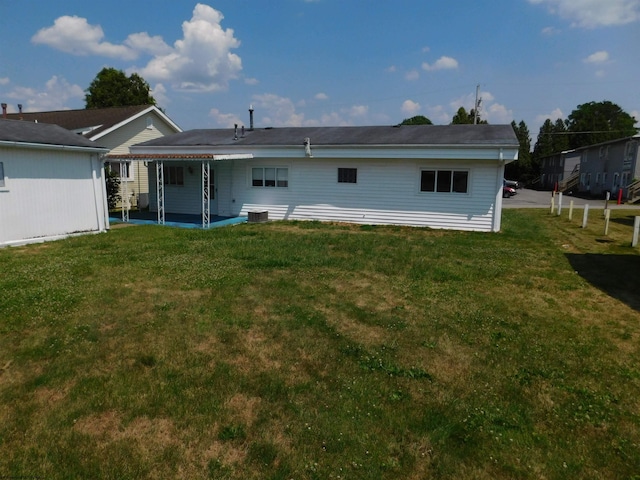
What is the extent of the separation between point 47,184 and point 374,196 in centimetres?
1022

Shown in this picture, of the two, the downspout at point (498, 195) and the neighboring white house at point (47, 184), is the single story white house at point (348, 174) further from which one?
the neighboring white house at point (47, 184)

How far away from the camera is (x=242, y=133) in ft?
60.7

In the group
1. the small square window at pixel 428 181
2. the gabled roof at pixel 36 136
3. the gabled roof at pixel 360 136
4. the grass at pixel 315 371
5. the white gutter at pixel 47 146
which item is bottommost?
the grass at pixel 315 371

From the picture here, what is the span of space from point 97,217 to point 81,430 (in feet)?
35.4

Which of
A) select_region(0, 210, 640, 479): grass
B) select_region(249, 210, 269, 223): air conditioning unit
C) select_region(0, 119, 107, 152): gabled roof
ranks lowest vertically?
select_region(0, 210, 640, 479): grass

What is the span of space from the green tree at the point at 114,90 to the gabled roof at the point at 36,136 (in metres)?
30.6

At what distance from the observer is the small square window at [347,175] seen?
51.0 feet

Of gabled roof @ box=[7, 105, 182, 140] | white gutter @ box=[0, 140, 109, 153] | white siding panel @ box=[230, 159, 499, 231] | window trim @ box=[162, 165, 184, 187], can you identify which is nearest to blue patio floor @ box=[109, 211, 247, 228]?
white siding panel @ box=[230, 159, 499, 231]

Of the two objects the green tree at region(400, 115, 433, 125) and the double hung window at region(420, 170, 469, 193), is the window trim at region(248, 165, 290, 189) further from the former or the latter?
the green tree at region(400, 115, 433, 125)

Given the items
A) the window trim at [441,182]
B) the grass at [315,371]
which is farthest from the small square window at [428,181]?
the grass at [315,371]

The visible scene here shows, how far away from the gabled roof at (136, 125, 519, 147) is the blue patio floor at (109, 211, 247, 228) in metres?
2.91

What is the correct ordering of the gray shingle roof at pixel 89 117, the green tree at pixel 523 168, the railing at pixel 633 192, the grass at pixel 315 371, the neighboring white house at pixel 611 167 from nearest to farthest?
the grass at pixel 315 371 < the gray shingle roof at pixel 89 117 < the railing at pixel 633 192 < the neighboring white house at pixel 611 167 < the green tree at pixel 523 168

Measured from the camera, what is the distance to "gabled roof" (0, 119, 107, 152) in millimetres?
10266

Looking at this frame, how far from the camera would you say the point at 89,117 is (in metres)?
23.3
